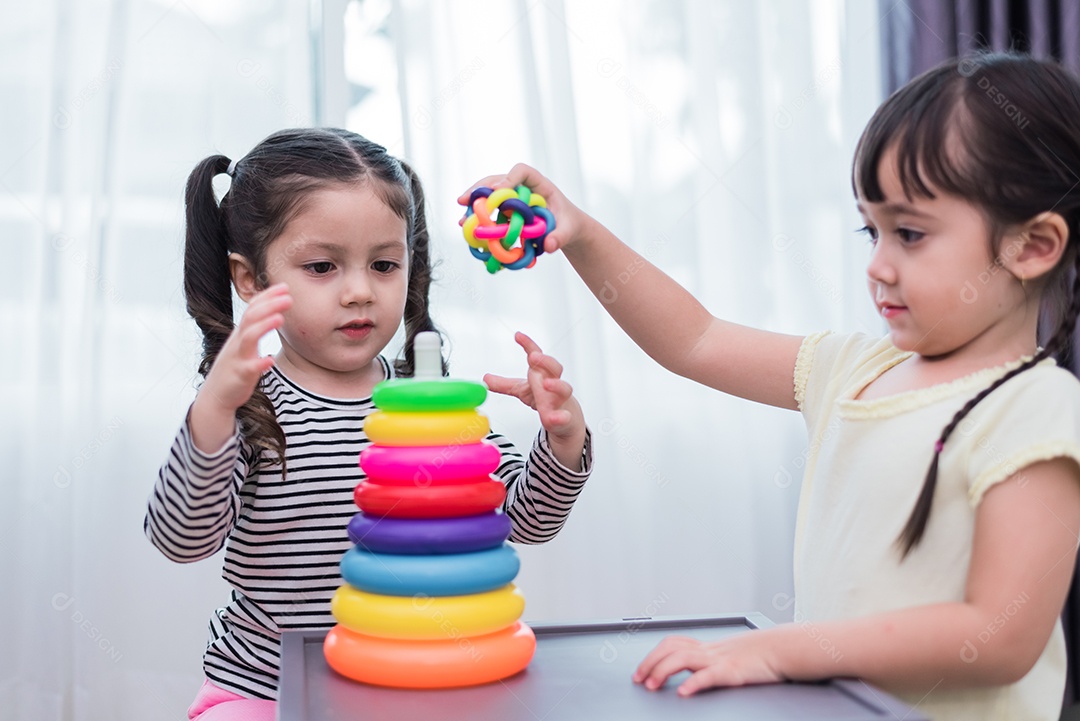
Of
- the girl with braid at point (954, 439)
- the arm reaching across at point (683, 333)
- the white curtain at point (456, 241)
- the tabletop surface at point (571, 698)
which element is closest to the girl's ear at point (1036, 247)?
the girl with braid at point (954, 439)

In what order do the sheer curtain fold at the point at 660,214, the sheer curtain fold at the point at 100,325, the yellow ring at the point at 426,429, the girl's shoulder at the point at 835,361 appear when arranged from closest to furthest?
the yellow ring at the point at 426,429 → the girl's shoulder at the point at 835,361 → the sheer curtain fold at the point at 100,325 → the sheer curtain fold at the point at 660,214

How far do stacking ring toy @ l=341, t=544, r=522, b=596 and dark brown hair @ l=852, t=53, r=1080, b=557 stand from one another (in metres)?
0.35

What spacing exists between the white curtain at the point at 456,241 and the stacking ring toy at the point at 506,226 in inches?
46.5

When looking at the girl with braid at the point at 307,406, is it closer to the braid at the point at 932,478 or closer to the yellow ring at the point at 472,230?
the yellow ring at the point at 472,230

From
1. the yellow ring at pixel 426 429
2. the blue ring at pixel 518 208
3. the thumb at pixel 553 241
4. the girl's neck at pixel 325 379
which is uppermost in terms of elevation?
the blue ring at pixel 518 208

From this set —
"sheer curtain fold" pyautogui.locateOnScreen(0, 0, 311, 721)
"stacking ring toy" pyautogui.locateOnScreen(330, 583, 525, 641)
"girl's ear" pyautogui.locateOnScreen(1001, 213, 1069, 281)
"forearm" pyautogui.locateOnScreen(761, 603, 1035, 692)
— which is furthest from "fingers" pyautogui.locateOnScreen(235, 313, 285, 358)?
"sheer curtain fold" pyautogui.locateOnScreen(0, 0, 311, 721)

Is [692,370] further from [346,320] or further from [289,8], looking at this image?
[289,8]

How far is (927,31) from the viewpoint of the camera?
225 cm

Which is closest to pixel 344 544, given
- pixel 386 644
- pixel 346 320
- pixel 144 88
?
pixel 346 320

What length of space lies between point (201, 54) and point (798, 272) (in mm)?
1280

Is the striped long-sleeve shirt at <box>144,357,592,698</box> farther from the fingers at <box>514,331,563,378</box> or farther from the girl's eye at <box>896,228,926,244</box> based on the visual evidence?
the girl's eye at <box>896,228,926,244</box>

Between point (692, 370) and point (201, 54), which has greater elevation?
point (201, 54)

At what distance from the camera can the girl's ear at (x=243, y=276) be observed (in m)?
1.23

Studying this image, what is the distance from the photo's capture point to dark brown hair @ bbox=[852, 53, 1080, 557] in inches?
35.6
